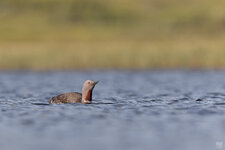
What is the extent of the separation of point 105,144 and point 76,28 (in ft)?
214

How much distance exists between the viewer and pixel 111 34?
72562 millimetres

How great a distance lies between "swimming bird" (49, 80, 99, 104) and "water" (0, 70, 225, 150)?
50 cm

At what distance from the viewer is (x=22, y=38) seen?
230 ft

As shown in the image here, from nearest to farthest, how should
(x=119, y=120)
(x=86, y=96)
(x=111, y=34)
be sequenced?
(x=119, y=120)
(x=86, y=96)
(x=111, y=34)

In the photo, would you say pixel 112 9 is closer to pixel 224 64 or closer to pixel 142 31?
pixel 142 31

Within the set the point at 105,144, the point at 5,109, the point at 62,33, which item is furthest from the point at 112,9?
the point at 105,144

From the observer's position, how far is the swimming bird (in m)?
21.9

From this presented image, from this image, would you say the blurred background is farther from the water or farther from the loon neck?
the loon neck

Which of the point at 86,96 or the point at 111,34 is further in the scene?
the point at 111,34

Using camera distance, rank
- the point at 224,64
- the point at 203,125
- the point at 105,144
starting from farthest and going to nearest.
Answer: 1. the point at 224,64
2. the point at 203,125
3. the point at 105,144

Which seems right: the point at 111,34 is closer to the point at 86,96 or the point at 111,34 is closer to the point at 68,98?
the point at 68,98

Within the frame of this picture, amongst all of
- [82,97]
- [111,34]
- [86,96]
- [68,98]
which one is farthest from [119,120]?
[111,34]

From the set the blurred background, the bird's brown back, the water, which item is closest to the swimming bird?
the bird's brown back

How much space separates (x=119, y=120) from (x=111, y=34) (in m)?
54.9
